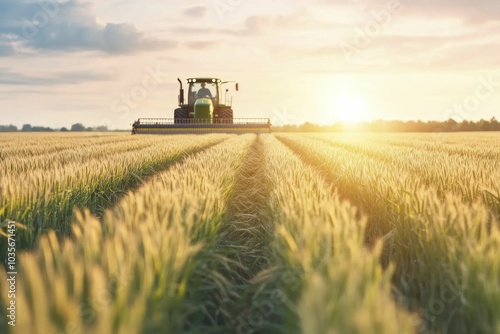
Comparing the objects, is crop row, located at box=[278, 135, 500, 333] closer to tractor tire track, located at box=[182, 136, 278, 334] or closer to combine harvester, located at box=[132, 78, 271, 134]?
tractor tire track, located at box=[182, 136, 278, 334]

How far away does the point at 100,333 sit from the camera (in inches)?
54.1

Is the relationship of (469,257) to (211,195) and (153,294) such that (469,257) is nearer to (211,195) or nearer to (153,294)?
(153,294)

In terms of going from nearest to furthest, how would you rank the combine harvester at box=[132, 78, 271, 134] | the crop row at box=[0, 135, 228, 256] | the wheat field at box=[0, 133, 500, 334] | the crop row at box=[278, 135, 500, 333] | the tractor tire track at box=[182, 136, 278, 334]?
1. the wheat field at box=[0, 133, 500, 334]
2. the crop row at box=[278, 135, 500, 333]
3. the tractor tire track at box=[182, 136, 278, 334]
4. the crop row at box=[0, 135, 228, 256]
5. the combine harvester at box=[132, 78, 271, 134]

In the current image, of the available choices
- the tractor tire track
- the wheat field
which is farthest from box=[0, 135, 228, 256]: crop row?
the tractor tire track

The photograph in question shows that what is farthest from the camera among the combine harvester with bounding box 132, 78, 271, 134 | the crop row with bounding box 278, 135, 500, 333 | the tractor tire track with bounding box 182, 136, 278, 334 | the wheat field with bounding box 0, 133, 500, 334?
the combine harvester with bounding box 132, 78, 271, 134

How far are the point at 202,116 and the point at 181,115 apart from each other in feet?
6.85

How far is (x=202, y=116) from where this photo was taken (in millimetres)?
26469

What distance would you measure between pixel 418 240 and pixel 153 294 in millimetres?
2101

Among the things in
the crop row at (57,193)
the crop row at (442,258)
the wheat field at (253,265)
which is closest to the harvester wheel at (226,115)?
the crop row at (57,193)

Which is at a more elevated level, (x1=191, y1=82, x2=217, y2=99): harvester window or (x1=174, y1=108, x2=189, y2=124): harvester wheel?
(x1=191, y1=82, x2=217, y2=99): harvester window

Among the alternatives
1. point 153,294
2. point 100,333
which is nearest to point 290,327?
point 153,294

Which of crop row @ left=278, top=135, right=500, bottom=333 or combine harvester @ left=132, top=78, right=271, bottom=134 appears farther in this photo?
combine harvester @ left=132, top=78, right=271, bottom=134

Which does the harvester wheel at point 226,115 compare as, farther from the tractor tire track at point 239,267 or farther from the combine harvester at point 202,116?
the tractor tire track at point 239,267

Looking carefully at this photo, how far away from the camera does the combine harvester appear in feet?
85.7
